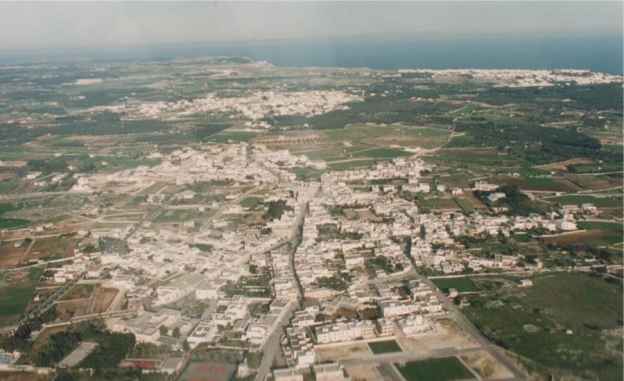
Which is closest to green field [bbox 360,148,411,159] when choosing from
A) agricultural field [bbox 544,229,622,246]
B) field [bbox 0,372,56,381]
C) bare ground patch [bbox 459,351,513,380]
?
agricultural field [bbox 544,229,622,246]

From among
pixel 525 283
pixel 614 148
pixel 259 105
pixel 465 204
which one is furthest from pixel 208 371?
pixel 259 105

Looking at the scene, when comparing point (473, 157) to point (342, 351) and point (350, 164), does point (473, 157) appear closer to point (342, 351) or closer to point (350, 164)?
point (350, 164)

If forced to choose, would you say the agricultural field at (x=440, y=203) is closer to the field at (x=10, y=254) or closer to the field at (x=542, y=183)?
the field at (x=542, y=183)

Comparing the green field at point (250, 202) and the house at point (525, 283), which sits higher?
Answer: the house at point (525, 283)

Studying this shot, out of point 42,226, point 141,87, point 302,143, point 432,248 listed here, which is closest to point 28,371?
point 42,226

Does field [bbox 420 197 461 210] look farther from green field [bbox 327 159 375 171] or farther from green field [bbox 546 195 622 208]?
green field [bbox 327 159 375 171]

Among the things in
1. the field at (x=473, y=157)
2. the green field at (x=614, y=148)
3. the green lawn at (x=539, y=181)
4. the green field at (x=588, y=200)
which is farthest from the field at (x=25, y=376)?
the green field at (x=614, y=148)
